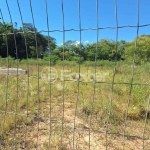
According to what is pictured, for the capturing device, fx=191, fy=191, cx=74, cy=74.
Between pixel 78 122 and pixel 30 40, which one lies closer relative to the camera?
pixel 78 122

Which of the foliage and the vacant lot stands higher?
the foliage

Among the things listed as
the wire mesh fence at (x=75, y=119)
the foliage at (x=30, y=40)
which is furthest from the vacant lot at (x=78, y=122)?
the foliage at (x=30, y=40)

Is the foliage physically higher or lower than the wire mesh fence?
higher

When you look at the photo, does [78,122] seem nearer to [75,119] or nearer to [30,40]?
[75,119]

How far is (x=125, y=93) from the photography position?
315 cm

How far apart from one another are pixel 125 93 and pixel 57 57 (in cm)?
1461

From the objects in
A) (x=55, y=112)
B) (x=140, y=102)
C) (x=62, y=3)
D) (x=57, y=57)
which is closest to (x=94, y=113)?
(x=55, y=112)

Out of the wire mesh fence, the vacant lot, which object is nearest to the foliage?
the wire mesh fence

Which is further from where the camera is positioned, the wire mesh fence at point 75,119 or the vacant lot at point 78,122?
the vacant lot at point 78,122

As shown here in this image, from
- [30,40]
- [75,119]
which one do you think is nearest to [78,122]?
[75,119]

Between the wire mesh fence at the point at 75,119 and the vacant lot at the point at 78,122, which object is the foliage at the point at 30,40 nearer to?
the wire mesh fence at the point at 75,119

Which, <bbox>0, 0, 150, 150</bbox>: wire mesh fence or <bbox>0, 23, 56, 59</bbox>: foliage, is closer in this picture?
<bbox>0, 0, 150, 150</bbox>: wire mesh fence

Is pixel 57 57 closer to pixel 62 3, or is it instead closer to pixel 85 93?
pixel 85 93

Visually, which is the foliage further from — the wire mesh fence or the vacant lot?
the vacant lot
